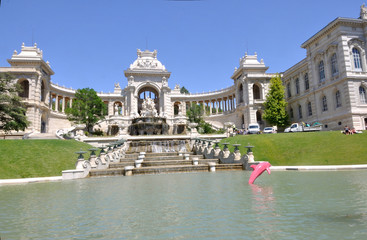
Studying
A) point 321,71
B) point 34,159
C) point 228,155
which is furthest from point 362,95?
point 34,159

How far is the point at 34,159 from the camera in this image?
21.2 metres

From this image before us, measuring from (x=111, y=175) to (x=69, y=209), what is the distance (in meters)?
12.1

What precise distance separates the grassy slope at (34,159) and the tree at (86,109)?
77.7 ft

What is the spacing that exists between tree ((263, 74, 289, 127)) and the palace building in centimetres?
380

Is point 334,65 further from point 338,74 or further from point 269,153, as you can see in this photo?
point 269,153

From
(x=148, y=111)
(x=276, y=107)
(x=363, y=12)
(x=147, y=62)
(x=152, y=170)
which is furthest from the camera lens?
(x=147, y=62)

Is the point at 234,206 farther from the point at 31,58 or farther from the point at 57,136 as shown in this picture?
the point at 31,58

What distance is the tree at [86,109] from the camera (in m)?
50.7

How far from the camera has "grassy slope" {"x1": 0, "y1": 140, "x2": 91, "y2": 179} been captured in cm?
1864

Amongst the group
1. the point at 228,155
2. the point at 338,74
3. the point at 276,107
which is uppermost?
the point at 338,74

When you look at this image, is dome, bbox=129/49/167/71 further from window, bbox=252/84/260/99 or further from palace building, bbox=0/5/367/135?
window, bbox=252/84/260/99

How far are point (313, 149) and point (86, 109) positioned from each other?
43264mm

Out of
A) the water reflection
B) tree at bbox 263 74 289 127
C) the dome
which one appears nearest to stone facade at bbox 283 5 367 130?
tree at bbox 263 74 289 127

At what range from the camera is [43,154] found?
2297 cm
